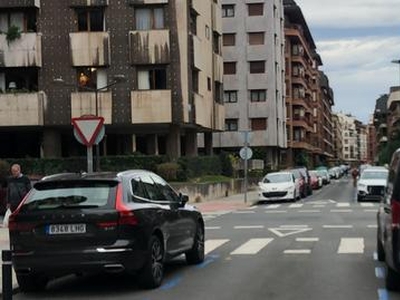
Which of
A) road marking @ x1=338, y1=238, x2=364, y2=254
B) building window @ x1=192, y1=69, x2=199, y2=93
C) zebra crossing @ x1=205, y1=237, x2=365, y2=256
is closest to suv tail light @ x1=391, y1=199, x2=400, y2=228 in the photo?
zebra crossing @ x1=205, y1=237, x2=365, y2=256

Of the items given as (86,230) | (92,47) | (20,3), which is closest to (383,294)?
(86,230)

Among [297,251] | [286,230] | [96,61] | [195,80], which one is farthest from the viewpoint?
[195,80]

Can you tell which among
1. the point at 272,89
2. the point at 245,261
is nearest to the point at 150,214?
the point at 245,261

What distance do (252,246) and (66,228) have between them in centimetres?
708

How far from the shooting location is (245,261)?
13.9 metres

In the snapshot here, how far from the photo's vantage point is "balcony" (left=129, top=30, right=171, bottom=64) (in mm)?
41312

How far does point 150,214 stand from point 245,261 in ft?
11.6

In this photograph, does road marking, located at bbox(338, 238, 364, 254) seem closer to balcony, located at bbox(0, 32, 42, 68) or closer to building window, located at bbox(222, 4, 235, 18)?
balcony, located at bbox(0, 32, 42, 68)

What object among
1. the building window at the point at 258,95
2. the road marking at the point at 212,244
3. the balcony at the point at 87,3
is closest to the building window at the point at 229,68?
the building window at the point at 258,95

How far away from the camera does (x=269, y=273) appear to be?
12156 millimetres

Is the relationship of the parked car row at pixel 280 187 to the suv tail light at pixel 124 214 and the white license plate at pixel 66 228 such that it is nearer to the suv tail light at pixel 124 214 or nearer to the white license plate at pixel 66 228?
the suv tail light at pixel 124 214

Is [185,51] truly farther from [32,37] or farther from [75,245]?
[75,245]

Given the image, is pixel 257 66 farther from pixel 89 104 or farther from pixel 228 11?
pixel 89 104

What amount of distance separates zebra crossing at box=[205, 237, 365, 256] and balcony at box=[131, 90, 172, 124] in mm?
23318
